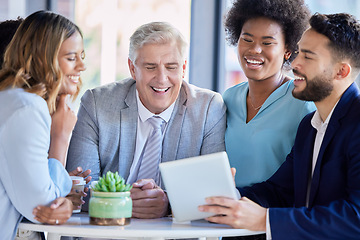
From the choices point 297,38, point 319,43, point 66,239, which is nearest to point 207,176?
point 319,43

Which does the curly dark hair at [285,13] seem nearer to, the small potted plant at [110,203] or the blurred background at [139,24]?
the small potted plant at [110,203]

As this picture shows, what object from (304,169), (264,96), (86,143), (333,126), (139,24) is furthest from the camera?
A: (139,24)

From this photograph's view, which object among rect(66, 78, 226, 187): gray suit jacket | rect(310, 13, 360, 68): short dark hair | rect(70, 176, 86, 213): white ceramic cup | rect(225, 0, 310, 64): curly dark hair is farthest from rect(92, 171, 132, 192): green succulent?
rect(225, 0, 310, 64): curly dark hair

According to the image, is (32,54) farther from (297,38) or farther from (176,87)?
(297,38)

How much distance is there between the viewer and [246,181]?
298 cm

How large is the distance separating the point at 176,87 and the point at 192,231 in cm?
104

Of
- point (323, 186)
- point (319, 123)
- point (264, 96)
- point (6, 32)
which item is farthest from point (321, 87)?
point (6, 32)

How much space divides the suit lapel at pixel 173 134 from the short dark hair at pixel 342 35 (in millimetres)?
858

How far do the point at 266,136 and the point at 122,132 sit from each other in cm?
76

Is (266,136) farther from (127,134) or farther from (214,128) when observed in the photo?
(127,134)

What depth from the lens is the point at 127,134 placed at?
2.92 metres

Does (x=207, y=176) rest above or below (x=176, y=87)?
below

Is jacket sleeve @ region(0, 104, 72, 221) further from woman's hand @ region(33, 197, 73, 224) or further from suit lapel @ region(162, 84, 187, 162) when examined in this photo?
suit lapel @ region(162, 84, 187, 162)

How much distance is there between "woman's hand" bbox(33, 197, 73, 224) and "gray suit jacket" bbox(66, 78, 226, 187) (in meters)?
0.67
